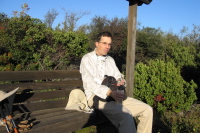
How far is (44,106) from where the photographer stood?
11.0ft

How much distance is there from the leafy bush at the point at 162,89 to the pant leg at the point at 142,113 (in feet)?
7.19

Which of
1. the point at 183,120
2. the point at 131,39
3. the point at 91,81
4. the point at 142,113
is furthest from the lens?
the point at 183,120

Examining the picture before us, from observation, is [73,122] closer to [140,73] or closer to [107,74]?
[107,74]

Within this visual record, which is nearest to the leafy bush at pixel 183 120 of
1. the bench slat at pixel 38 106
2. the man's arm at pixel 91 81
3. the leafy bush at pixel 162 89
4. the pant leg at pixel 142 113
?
the leafy bush at pixel 162 89

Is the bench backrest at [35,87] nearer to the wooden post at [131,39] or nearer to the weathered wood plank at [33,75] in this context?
the weathered wood plank at [33,75]

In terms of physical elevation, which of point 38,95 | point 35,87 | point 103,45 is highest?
point 103,45

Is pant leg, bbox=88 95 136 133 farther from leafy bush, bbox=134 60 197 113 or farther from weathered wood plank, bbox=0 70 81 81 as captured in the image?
leafy bush, bbox=134 60 197 113

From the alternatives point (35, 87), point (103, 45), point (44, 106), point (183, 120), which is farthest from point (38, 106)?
Result: point (183, 120)

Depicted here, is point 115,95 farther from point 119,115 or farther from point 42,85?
point 42,85

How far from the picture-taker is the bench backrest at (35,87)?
3.07 m

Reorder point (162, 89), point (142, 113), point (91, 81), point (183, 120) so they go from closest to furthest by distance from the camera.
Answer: point (91, 81), point (142, 113), point (183, 120), point (162, 89)

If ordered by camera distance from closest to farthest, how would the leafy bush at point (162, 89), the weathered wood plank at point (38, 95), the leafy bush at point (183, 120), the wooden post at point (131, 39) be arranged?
the weathered wood plank at point (38, 95) < the leafy bush at point (183, 120) < the wooden post at point (131, 39) < the leafy bush at point (162, 89)

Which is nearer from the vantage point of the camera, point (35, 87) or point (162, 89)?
point (35, 87)

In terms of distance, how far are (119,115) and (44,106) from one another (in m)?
1.22
